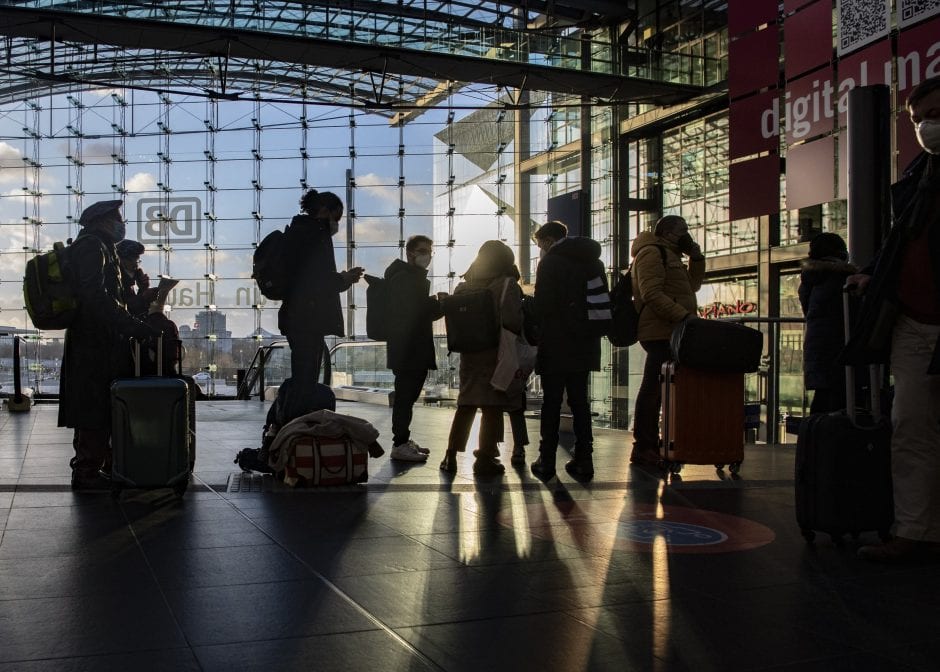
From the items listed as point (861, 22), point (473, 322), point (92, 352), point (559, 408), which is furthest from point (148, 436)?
point (861, 22)

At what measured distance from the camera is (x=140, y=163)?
2580 centimetres

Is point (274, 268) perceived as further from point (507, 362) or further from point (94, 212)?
point (507, 362)

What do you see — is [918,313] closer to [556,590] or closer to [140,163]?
[556,590]

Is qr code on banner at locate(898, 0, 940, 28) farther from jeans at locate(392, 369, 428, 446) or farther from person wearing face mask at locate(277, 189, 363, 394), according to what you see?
person wearing face mask at locate(277, 189, 363, 394)

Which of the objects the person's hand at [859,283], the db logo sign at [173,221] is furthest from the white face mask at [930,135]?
the db logo sign at [173,221]

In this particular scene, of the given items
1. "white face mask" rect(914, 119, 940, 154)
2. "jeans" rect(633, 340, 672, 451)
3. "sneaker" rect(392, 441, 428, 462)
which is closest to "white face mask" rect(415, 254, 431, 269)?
"sneaker" rect(392, 441, 428, 462)

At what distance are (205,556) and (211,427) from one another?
16.9 feet

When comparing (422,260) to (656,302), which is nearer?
(656,302)

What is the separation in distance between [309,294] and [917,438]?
2.82 metres

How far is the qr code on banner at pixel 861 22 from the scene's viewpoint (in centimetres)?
1241

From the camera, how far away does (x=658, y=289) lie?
5.14m

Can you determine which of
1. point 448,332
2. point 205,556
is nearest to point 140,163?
point 448,332

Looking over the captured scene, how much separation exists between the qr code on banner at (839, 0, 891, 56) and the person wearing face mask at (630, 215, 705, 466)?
866 centimetres

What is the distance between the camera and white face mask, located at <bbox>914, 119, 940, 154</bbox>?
2.87 meters
